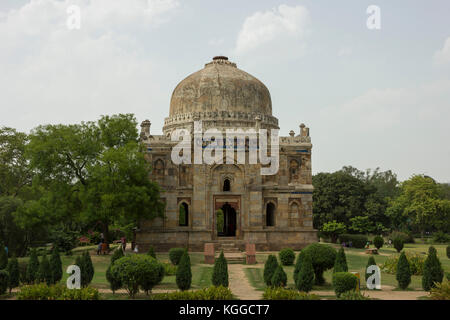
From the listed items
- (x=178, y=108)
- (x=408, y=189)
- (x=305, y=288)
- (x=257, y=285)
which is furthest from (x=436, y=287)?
(x=408, y=189)

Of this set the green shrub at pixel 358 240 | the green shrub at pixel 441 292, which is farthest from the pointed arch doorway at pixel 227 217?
the green shrub at pixel 441 292

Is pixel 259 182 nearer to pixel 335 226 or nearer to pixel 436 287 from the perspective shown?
pixel 335 226

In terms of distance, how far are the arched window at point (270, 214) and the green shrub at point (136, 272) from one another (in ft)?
57.5

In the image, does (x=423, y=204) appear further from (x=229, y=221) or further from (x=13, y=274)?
(x=13, y=274)

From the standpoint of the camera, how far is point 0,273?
16297 mm

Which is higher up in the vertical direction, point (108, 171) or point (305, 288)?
point (108, 171)

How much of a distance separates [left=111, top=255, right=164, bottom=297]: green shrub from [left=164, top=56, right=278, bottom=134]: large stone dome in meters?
19.3

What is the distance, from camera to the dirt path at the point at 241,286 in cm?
1622

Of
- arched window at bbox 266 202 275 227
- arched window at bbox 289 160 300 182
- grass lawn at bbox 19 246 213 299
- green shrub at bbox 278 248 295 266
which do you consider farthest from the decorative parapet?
green shrub at bbox 278 248 295 266

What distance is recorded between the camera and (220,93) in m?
35.5

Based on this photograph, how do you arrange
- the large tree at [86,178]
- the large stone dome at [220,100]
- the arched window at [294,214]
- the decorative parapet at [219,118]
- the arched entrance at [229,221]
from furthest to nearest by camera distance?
the arched entrance at [229,221] < the large stone dome at [220,100] < the decorative parapet at [219,118] < the arched window at [294,214] < the large tree at [86,178]

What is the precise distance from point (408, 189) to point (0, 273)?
132 feet

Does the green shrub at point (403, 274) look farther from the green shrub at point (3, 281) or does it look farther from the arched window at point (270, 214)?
the arched window at point (270, 214)

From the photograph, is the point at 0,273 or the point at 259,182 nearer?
the point at 0,273
